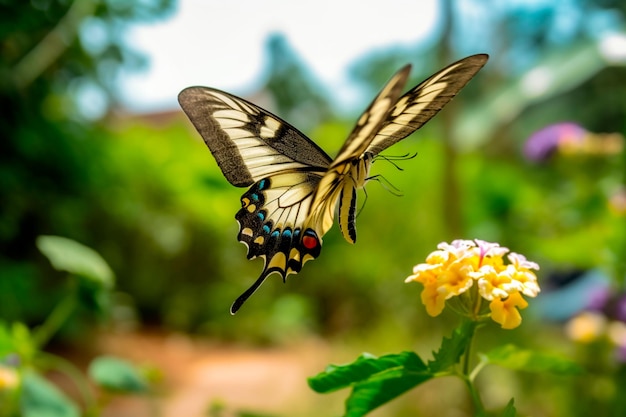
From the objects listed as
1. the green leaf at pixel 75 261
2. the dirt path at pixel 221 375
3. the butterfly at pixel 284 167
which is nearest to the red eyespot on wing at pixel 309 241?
the butterfly at pixel 284 167

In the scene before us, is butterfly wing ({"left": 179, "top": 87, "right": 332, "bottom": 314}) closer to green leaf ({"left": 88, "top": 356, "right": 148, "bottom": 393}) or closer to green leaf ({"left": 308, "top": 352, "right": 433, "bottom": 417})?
green leaf ({"left": 308, "top": 352, "right": 433, "bottom": 417})

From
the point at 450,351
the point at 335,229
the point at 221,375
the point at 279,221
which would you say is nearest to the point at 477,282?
the point at 450,351

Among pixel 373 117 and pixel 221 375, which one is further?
pixel 221 375

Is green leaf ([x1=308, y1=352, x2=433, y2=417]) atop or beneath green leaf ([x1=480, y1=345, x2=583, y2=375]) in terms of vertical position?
beneath

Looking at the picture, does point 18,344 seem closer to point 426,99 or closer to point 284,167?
point 284,167

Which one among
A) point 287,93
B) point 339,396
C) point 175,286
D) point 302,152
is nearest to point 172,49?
point 302,152

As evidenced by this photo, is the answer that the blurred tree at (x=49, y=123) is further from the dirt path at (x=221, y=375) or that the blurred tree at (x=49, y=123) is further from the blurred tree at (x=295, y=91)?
the blurred tree at (x=295, y=91)

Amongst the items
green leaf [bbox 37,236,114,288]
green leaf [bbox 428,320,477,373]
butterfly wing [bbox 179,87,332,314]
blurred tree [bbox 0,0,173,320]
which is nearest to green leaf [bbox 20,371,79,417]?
green leaf [bbox 37,236,114,288]
